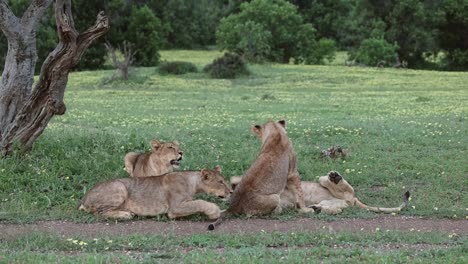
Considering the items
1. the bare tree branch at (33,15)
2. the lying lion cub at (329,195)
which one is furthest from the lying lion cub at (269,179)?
the bare tree branch at (33,15)

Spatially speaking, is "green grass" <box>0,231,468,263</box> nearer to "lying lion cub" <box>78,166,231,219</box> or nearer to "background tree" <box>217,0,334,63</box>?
"lying lion cub" <box>78,166,231,219</box>

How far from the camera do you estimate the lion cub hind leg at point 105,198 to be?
29.0ft

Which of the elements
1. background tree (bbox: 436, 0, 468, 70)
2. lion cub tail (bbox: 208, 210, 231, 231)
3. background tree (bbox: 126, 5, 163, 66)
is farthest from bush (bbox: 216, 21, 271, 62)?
lion cub tail (bbox: 208, 210, 231, 231)

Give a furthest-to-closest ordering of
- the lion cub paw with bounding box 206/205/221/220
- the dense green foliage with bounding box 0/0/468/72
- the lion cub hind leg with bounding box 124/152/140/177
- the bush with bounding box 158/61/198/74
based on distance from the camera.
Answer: the dense green foliage with bounding box 0/0/468/72 < the bush with bounding box 158/61/198/74 < the lion cub hind leg with bounding box 124/152/140/177 < the lion cub paw with bounding box 206/205/221/220

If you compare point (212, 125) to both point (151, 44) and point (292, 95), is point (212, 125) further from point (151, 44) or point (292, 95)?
point (151, 44)

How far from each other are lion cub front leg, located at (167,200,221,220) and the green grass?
872 mm

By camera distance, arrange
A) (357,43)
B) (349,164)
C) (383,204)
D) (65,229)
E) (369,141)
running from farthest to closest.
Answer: (357,43)
(369,141)
(349,164)
(383,204)
(65,229)

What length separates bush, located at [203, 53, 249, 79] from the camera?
114 ft

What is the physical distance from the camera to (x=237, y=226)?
8.37 metres

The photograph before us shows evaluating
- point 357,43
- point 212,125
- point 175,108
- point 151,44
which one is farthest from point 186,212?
point 357,43

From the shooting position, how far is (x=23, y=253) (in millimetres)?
6758

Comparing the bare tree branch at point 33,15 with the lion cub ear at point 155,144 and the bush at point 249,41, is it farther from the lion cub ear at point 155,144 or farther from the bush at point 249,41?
the bush at point 249,41

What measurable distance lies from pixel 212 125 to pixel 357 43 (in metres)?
35.4

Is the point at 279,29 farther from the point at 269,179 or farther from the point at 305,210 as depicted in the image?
the point at 269,179
